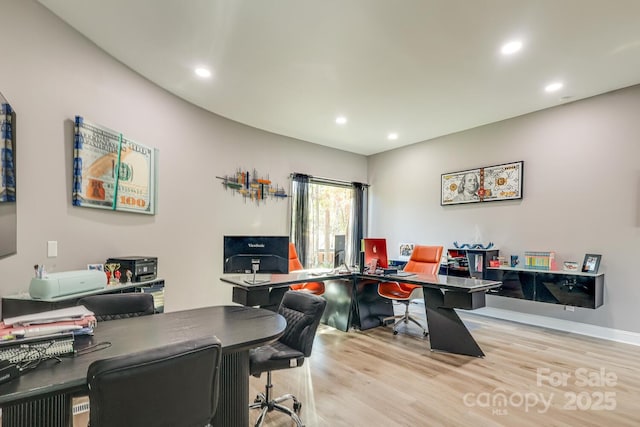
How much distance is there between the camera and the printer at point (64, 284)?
Answer: 2109 millimetres

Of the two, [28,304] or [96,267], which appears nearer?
[28,304]

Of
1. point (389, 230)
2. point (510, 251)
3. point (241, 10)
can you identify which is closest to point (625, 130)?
point (510, 251)

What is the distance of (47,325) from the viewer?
133cm

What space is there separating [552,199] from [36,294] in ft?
17.6

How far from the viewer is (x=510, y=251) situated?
4.65 metres

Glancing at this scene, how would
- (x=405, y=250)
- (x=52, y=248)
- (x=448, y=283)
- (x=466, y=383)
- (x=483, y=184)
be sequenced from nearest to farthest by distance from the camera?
(x=52, y=248), (x=466, y=383), (x=448, y=283), (x=483, y=184), (x=405, y=250)

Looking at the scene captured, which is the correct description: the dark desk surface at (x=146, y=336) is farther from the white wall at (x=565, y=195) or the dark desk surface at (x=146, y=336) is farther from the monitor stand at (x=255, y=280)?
the white wall at (x=565, y=195)

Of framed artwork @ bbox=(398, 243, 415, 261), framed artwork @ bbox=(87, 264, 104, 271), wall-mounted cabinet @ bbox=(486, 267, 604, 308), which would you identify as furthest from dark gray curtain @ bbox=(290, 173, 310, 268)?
framed artwork @ bbox=(87, 264, 104, 271)

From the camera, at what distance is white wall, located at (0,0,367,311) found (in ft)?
7.61

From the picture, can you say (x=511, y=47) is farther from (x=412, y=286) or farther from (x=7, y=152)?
(x=7, y=152)

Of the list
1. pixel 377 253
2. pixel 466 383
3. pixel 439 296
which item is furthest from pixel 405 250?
pixel 466 383

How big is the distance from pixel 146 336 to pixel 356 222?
5.18m

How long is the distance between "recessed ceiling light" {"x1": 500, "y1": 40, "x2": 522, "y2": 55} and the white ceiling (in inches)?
2.2

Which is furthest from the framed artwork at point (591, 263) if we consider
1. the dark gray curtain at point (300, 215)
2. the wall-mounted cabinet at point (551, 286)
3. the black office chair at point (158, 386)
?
the black office chair at point (158, 386)
